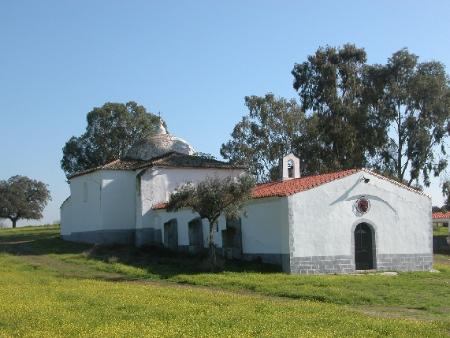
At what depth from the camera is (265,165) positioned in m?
47.5

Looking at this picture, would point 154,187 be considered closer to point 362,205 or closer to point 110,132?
point 362,205

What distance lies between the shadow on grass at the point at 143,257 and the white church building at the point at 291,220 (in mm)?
913

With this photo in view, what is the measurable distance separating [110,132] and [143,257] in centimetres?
2685

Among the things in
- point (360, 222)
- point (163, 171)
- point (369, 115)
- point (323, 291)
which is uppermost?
point (369, 115)

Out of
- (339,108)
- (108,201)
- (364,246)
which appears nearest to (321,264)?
(364,246)

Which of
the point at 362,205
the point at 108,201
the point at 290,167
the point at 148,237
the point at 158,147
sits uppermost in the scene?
the point at 158,147

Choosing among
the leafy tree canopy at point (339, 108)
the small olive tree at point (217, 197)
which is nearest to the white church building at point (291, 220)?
the small olive tree at point (217, 197)

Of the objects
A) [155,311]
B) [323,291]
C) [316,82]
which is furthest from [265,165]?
[155,311]

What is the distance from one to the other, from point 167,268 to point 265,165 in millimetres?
22956

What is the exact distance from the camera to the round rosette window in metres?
26.7

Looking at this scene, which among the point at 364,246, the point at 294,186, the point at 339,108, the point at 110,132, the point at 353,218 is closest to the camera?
the point at 353,218

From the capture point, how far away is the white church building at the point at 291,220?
1002 inches

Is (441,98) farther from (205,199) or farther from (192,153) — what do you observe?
(205,199)

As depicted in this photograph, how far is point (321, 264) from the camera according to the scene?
25.5m
